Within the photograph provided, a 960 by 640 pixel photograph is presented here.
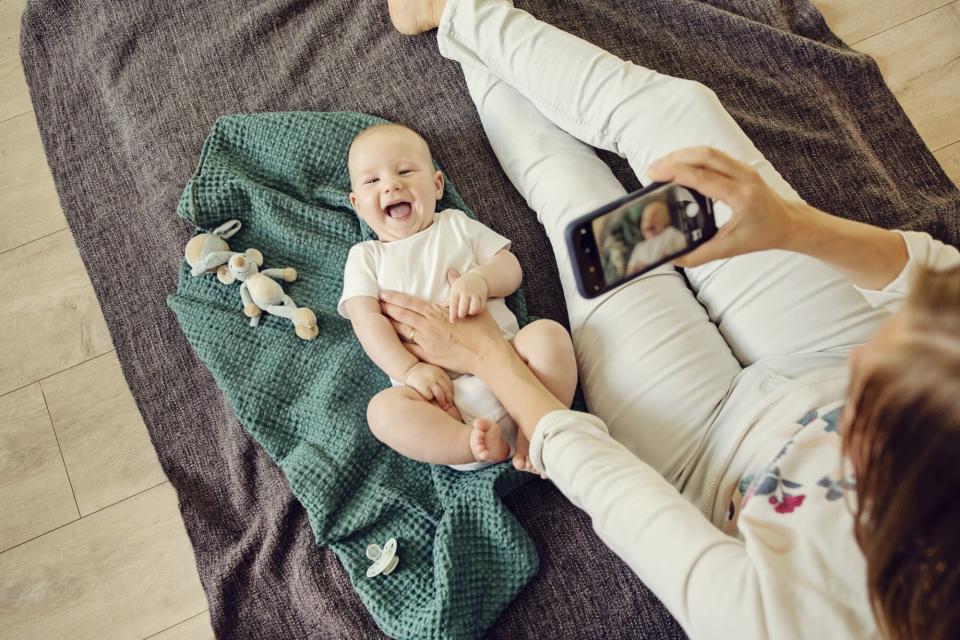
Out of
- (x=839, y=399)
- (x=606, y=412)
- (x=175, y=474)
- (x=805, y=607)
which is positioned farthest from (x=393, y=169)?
(x=805, y=607)

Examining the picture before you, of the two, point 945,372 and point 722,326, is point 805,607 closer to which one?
point 945,372

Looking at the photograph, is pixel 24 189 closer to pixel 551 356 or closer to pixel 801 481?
pixel 551 356

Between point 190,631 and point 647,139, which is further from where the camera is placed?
point 190,631

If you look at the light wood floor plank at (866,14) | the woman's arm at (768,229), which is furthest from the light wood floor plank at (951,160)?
the woman's arm at (768,229)

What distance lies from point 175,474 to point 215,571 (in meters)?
0.19

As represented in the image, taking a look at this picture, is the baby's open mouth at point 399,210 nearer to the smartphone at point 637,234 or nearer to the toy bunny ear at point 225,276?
the toy bunny ear at point 225,276

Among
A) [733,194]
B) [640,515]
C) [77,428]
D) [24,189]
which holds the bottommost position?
[77,428]

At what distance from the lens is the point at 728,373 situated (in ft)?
3.23

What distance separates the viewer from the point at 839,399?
2.76 feet

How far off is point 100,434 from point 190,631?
42 cm

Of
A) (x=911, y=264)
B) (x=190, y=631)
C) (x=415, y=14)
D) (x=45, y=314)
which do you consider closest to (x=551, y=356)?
(x=911, y=264)

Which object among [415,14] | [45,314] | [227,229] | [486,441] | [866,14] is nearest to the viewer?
[486,441]

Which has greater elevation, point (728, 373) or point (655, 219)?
point (655, 219)

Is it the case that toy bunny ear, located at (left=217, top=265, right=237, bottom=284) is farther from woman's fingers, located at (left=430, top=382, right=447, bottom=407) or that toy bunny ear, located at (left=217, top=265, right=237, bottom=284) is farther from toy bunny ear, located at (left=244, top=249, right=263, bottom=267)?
woman's fingers, located at (left=430, top=382, right=447, bottom=407)
